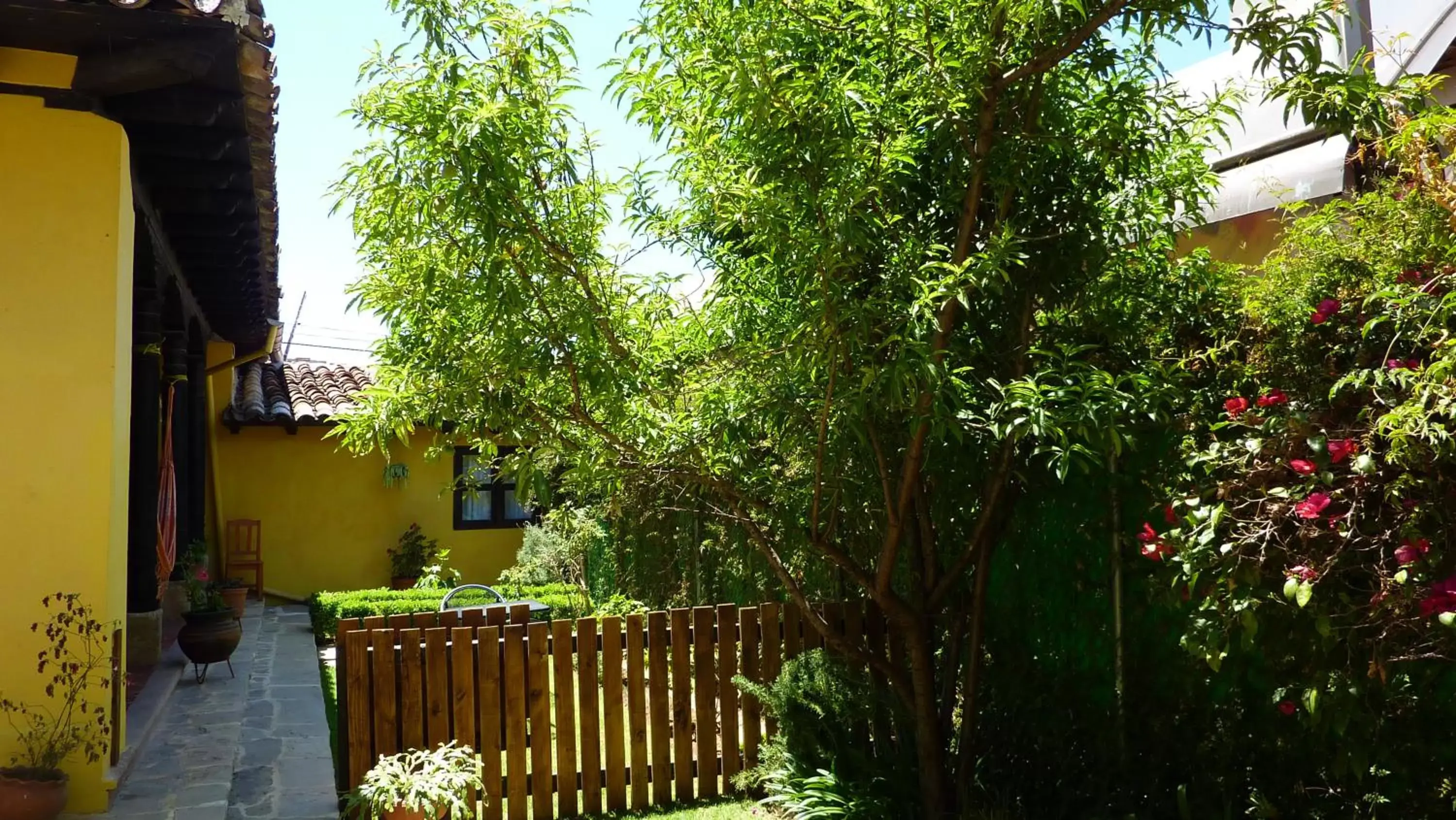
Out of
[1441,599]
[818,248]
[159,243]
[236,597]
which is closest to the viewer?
[1441,599]

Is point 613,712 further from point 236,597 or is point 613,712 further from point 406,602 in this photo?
point 236,597

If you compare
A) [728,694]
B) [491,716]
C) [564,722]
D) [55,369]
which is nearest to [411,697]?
[491,716]

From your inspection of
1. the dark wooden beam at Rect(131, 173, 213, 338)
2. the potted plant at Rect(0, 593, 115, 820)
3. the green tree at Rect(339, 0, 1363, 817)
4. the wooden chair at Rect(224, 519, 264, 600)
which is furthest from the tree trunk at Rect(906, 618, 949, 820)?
the wooden chair at Rect(224, 519, 264, 600)

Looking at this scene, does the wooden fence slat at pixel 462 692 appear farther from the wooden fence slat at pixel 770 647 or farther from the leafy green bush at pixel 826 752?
the wooden fence slat at pixel 770 647

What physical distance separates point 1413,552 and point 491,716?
4195 millimetres

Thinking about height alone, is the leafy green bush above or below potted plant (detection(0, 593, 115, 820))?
below

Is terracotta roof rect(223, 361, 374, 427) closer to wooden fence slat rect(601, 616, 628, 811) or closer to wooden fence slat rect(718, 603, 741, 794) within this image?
wooden fence slat rect(601, 616, 628, 811)

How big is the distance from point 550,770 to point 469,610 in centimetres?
179

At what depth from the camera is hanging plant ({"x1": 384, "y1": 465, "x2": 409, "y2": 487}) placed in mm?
14812

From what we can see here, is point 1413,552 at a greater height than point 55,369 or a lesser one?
lesser

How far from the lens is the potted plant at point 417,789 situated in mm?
4547

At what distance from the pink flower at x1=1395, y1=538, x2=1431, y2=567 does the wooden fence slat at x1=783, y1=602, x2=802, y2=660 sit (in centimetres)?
358

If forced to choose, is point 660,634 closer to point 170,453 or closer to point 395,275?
point 395,275

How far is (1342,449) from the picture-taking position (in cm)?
293
